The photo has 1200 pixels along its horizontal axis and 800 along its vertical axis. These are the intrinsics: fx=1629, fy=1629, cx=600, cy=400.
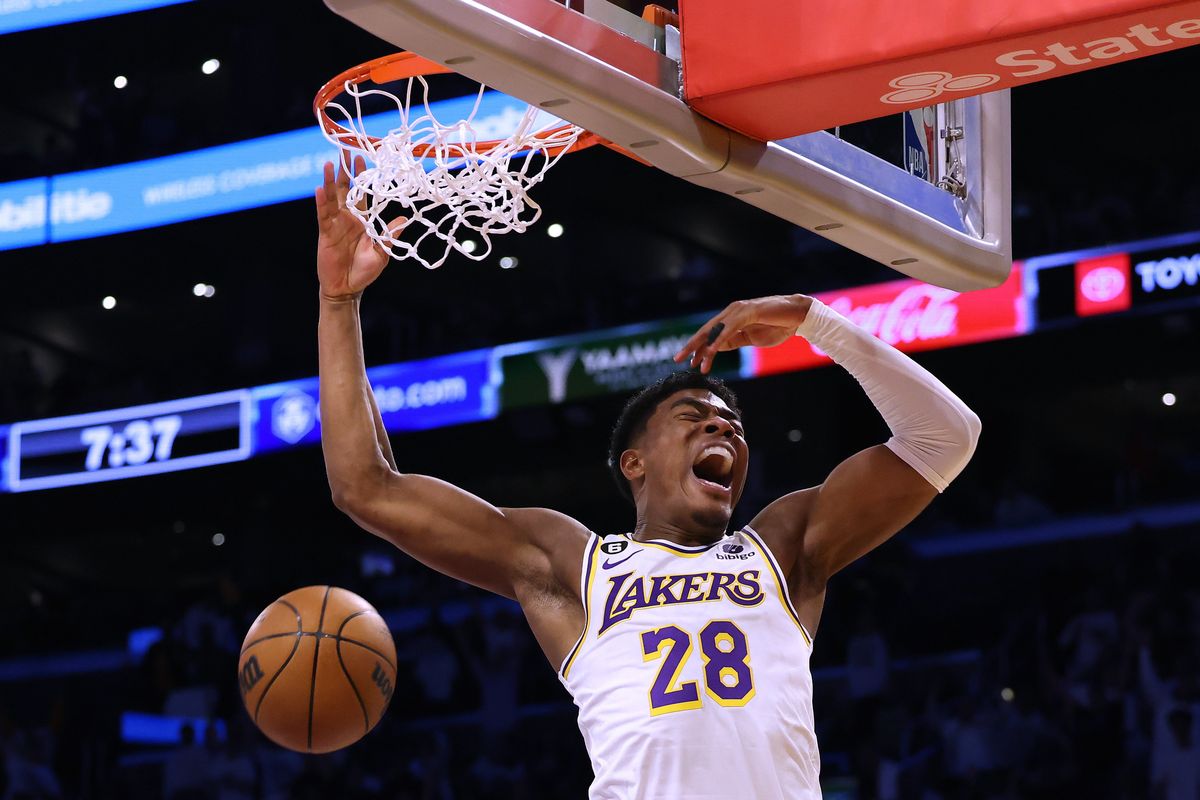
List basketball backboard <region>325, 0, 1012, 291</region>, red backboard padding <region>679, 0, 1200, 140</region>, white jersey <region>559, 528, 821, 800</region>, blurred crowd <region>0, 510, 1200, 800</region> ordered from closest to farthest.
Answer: basketball backboard <region>325, 0, 1012, 291</region>, red backboard padding <region>679, 0, 1200, 140</region>, white jersey <region>559, 528, 821, 800</region>, blurred crowd <region>0, 510, 1200, 800</region>

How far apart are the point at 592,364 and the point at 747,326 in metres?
8.56

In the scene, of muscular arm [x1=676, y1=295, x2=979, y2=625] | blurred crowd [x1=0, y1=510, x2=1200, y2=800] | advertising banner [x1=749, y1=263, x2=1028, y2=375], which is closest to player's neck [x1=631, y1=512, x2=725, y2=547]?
muscular arm [x1=676, y1=295, x2=979, y2=625]

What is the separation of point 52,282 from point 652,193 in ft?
18.4

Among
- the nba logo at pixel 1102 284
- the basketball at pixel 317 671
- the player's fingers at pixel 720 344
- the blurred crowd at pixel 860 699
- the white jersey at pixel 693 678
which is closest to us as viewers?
the white jersey at pixel 693 678

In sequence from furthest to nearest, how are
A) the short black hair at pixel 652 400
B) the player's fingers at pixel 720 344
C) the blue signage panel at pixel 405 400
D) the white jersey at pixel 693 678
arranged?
the blue signage panel at pixel 405 400 → the short black hair at pixel 652 400 → the player's fingers at pixel 720 344 → the white jersey at pixel 693 678

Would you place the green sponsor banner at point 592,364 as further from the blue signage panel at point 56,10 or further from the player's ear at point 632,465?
the player's ear at point 632,465

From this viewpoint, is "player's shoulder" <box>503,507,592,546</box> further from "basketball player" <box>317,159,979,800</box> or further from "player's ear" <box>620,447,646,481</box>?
"player's ear" <box>620,447,646,481</box>

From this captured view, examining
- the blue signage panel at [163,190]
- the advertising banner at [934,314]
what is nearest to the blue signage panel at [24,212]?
the blue signage panel at [163,190]

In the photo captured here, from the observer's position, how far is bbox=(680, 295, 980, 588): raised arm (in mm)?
3529

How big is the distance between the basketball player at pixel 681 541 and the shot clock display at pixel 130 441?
973cm

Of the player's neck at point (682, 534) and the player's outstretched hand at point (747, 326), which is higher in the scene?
the player's outstretched hand at point (747, 326)

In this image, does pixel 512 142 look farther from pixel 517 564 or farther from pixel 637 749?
pixel 637 749

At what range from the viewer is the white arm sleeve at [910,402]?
3531 mm

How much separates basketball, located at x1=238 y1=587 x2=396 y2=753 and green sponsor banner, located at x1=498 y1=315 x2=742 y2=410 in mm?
6466
